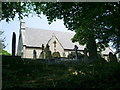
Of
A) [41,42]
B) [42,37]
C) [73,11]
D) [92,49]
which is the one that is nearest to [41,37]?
[42,37]

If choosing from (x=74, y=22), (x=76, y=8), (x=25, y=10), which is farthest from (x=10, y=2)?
(x=74, y=22)

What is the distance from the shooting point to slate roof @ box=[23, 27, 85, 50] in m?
42.5

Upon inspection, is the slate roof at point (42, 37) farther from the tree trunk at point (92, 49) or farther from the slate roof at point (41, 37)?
the tree trunk at point (92, 49)

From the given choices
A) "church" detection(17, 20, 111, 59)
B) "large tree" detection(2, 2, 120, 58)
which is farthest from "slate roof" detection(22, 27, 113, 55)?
"large tree" detection(2, 2, 120, 58)

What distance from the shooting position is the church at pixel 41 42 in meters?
41.5

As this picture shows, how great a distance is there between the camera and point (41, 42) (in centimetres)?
4347

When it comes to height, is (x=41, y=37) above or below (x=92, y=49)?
above

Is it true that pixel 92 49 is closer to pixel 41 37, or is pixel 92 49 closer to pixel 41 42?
pixel 41 42

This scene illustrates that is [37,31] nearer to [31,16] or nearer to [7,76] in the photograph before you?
[31,16]

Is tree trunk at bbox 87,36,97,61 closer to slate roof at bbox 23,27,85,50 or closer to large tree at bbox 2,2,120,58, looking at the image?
large tree at bbox 2,2,120,58

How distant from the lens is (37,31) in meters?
46.8

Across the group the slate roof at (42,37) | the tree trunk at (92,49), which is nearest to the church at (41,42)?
the slate roof at (42,37)

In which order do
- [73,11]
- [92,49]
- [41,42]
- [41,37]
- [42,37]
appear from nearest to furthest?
[73,11]
[92,49]
[41,42]
[41,37]
[42,37]

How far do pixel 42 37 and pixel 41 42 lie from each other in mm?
2235
